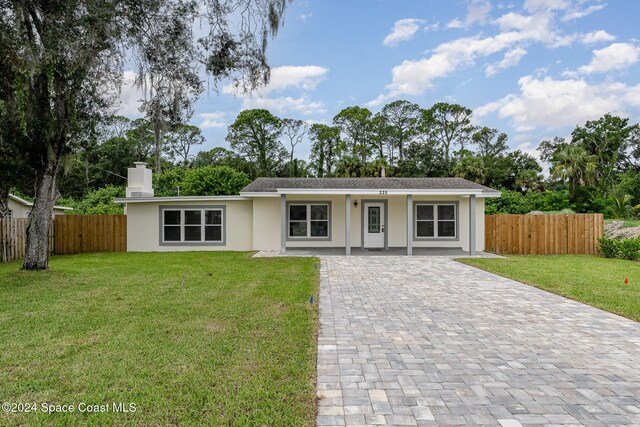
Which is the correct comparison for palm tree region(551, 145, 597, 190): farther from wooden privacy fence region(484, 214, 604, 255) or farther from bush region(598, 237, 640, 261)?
bush region(598, 237, 640, 261)

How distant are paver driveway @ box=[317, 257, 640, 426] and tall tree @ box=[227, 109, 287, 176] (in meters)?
30.6

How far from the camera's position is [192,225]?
15.1 m

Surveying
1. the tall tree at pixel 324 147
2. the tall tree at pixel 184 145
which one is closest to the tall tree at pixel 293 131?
the tall tree at pixel 324 147

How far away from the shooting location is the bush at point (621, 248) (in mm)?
12211

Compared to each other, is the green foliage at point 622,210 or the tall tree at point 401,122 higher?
the tall tree at point 401,122

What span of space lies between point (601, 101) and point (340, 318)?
1509 inches

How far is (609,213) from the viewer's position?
23219 mm

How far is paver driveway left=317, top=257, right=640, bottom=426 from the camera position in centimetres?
282

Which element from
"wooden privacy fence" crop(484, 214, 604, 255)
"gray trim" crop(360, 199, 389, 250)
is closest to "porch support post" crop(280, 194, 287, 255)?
"gray trim" crop(360, 199, 389, 250)

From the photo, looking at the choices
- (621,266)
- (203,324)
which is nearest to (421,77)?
(621,266)

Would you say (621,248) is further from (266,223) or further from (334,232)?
(266,223)

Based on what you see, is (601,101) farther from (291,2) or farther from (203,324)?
(203,324)

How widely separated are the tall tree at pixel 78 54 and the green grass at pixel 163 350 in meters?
3.29

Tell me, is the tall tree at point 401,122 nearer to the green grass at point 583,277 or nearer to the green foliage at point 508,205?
the green foliage at point 508,205
